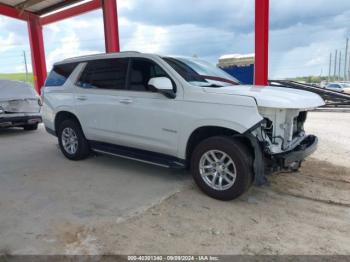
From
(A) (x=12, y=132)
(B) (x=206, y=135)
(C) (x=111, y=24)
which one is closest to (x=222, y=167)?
(B) (x=206, y=135)

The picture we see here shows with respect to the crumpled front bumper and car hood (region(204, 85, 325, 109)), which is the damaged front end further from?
car hood (region(204, 85, 325, 109))

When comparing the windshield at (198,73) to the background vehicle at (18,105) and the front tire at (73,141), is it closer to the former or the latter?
the front tire at (73,141)

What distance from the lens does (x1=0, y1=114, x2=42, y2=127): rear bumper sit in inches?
362

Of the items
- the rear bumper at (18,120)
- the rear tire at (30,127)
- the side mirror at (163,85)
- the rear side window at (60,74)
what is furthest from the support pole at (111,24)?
the side mirror at (163,85)

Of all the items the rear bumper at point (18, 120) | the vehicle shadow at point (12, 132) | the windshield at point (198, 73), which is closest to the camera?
the windshield at point (198, 73)

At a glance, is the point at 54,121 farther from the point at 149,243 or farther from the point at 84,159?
the point at 149,243

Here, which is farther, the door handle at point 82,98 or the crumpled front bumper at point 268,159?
the door handle at point 82,98

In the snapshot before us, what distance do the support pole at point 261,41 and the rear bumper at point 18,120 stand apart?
674 centimetres

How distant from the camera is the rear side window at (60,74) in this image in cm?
616

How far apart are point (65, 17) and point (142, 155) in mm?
14210

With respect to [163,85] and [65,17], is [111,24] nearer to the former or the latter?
[65,17]

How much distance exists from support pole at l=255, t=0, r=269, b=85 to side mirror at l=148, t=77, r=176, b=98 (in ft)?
16.5

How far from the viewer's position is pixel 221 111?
4.00 meters

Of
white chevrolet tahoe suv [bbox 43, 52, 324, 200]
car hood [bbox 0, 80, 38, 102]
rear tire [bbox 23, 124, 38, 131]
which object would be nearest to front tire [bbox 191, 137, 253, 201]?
white chevrolet tahoe suv [bbox 43, 52, 324, 200]
